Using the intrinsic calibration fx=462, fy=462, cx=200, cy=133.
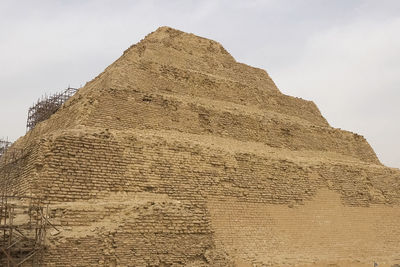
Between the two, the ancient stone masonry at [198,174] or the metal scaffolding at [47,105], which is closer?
the ancient stone masonry at [198,174]

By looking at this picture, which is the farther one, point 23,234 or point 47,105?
point 47,105

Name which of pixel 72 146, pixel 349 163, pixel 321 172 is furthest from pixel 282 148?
pixel 72 146

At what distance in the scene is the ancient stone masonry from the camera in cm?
1076

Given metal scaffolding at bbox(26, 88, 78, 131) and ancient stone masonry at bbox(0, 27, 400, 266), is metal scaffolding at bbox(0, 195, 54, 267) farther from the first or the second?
metal scaffolding at bbox(26, 88, 78, 131)

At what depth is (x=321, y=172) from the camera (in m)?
17.4

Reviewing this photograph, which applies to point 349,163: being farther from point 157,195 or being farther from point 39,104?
point 39,104

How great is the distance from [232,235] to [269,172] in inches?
131

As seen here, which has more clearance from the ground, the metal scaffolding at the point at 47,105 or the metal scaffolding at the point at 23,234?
the metal scaffolding at the point at 47,105

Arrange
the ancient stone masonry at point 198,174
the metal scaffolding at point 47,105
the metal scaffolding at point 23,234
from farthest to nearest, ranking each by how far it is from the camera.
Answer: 1. the metal scaffolding at point 47,105
2. the ancient stone masonry at point 198,174
3. the metal scaffolding at point 23,234

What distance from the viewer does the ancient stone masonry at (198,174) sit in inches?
424

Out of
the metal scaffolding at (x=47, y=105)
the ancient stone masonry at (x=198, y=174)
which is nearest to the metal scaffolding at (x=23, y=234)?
the ancient stone masonry at (x=198, y=174)

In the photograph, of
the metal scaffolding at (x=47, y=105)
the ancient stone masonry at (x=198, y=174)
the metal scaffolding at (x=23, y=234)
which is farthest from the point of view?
the metal scaffolding at (x=47, y=105)

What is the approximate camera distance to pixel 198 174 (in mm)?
13812

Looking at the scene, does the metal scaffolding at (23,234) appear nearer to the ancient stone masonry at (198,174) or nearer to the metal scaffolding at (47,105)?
the ancient stone masonry at (198,174)
